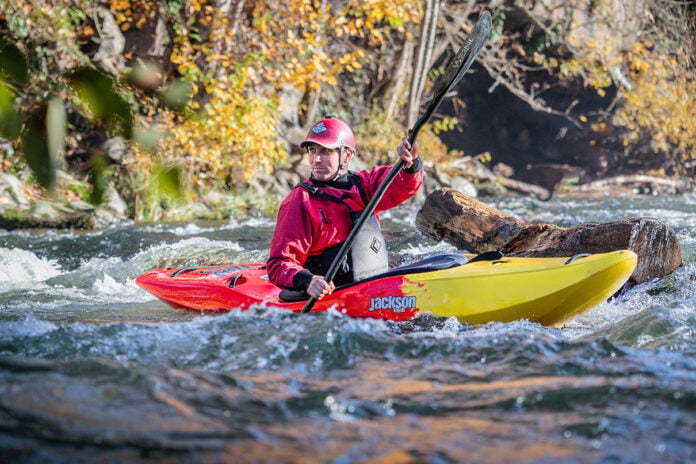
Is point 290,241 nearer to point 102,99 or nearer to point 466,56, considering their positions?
point 466,56

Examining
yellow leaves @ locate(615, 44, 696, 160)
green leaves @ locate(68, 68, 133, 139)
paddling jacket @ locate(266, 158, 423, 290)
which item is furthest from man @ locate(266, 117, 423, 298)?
yellow leaves @ locate(615, 44, 696, 160)

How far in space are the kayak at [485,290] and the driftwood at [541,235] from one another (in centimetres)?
82

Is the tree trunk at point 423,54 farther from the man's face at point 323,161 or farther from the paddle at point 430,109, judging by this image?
the man's face at point 323,161

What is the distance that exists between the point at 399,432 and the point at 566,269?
1.60 meters

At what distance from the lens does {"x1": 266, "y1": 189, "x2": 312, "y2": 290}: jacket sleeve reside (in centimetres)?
336

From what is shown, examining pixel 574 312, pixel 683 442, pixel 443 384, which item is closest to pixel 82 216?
pixel 574 312

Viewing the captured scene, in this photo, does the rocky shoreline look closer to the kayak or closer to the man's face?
the man's face

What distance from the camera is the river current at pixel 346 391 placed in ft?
5.36

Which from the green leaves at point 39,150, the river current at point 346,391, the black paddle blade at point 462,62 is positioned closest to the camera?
the green leaves at point 39,150

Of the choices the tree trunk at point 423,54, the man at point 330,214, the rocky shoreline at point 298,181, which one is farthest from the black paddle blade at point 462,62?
the tree trunk at point 423,54

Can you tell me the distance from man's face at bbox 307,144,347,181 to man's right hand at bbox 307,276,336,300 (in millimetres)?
566

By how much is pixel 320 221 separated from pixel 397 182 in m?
0.47

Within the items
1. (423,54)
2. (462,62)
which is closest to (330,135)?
(462,62)

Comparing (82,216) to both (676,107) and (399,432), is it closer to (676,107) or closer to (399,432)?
(399,432)
